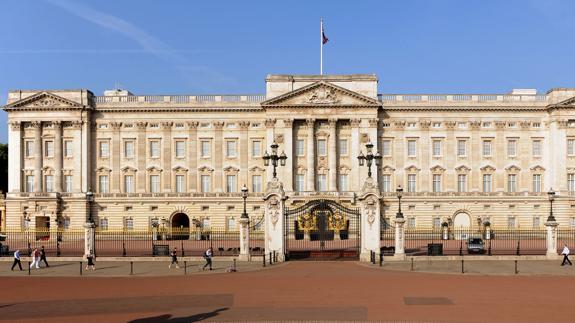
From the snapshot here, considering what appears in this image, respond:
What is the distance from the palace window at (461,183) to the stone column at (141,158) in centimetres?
3767

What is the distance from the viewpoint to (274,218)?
122 feet

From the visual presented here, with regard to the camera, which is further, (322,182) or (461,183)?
(461,183)

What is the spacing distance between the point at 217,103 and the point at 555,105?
39.5 meters

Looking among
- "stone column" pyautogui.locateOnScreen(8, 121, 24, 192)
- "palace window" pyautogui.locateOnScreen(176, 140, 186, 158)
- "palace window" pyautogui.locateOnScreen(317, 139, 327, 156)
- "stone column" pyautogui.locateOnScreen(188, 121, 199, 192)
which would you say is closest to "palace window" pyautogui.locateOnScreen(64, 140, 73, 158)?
"stone column" pyautogui.locateOnScreen(8, 121, 24, 192)

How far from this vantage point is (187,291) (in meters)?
25.3

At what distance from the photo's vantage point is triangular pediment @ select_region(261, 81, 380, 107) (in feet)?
209

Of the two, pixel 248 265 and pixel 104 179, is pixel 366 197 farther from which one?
pixel 104 179

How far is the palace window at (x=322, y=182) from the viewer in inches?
2559

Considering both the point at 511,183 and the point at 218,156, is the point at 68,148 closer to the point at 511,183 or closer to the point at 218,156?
the point at 218,156

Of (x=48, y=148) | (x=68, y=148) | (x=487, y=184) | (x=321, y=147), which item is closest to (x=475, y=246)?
(x=487, y=184)

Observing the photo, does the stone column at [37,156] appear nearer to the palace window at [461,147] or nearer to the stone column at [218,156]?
the stone column at [218,156]

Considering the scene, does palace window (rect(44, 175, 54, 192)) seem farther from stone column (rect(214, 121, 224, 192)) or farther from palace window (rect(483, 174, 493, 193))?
palace window (rect(483, 174, 493, 193))

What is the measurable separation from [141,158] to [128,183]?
3.43 meters

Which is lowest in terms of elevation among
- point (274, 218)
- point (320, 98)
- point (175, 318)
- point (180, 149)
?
point (175, 318)
